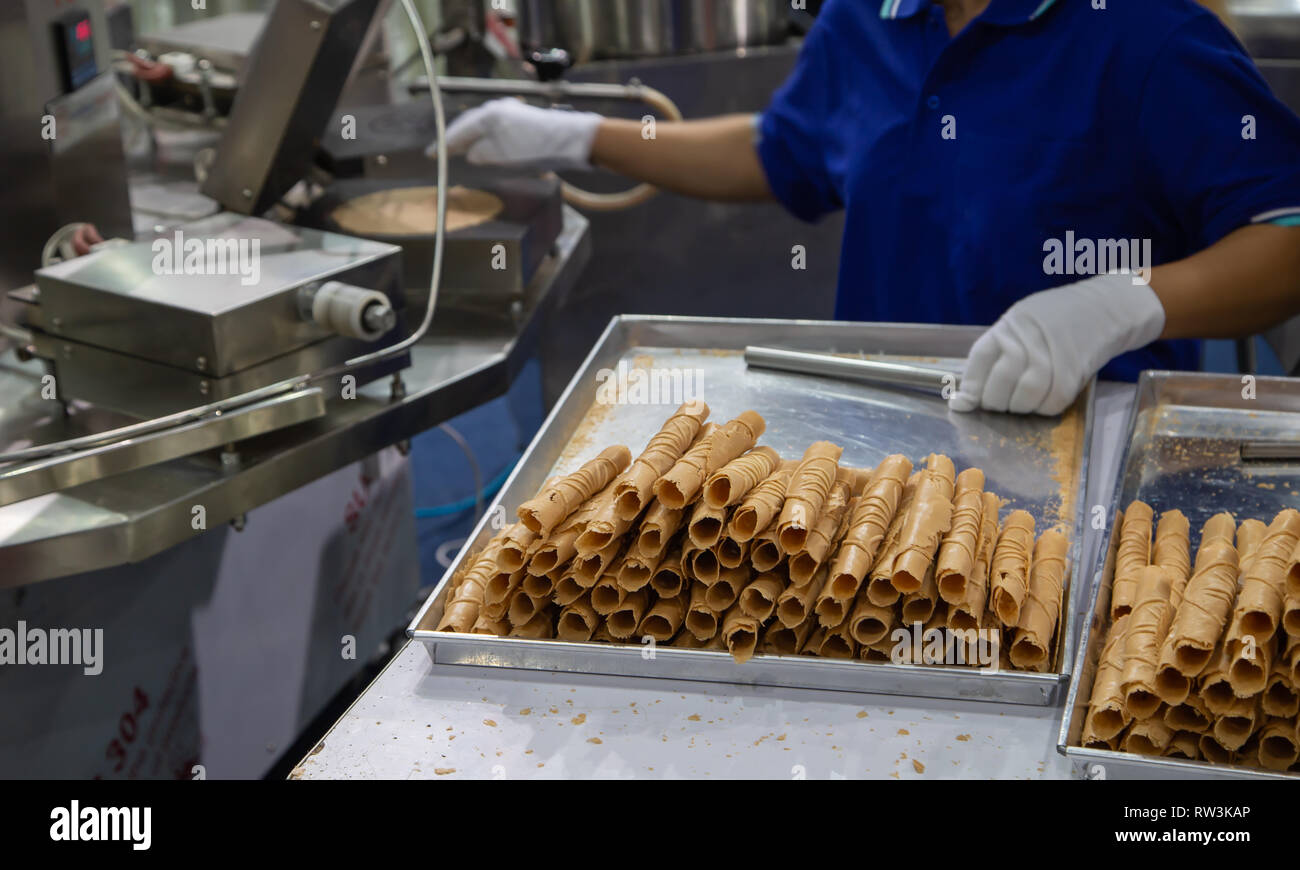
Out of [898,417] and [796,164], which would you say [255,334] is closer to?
[898,417]

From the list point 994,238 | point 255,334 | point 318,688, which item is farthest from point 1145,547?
point 318,688

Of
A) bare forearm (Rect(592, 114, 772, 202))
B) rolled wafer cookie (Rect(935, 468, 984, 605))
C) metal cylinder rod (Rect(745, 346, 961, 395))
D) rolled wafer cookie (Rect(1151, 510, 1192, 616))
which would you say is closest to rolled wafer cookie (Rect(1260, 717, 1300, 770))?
rolled wafer cookie (Rect(1151, 510, 1192, 616))

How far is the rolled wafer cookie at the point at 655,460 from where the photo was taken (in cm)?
100

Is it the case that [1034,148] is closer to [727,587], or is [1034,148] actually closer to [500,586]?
[727,587]

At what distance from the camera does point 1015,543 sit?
1.05 m

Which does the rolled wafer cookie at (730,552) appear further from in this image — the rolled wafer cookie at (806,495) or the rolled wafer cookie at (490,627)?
the rolled wafer cookie at (490,627)

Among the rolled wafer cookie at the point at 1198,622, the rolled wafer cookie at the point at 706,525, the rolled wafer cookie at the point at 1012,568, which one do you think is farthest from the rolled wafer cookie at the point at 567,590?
the rolled wafer cookie at the point at 1198,622

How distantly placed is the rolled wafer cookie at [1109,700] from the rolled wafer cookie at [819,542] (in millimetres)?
231

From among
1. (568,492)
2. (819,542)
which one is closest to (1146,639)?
(819,542)

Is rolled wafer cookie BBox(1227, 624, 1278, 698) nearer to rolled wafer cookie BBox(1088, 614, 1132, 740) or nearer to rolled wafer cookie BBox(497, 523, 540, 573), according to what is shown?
rolled wafer cookie BBox(1088, 614, 1132, 740)

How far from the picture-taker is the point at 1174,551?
108 centimetres

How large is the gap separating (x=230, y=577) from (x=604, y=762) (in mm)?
1277

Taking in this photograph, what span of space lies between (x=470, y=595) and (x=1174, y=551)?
25.0 inches

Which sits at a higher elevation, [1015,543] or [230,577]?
[1015,543]
